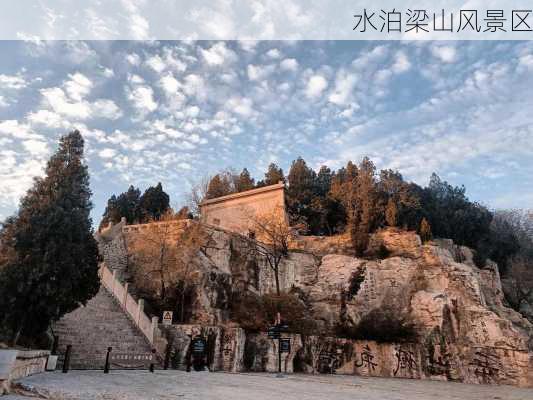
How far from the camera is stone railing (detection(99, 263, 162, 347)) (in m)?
16.0

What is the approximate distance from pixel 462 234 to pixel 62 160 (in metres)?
32.3

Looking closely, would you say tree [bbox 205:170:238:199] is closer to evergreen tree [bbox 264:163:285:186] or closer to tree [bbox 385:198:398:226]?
evergreen tree [bbox 264:163:285:186]

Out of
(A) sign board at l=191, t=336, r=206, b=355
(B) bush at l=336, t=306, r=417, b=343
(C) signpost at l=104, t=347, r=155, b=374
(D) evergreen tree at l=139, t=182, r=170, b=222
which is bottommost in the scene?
(C) signpost at l=104, t=347, r=155, b=374

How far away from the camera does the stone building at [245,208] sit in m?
32.2

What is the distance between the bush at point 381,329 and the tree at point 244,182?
21105mm

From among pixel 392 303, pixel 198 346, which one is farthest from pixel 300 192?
pixel 198 346

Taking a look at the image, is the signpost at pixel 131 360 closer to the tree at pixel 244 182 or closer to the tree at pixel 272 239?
the tree at pixel 272 239

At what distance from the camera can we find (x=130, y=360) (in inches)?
539

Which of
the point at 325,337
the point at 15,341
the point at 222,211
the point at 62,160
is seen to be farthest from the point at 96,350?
the point at 222,211

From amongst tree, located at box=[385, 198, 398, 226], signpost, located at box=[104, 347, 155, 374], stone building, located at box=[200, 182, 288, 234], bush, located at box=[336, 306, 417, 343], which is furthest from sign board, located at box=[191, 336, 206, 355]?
tree, located at box=[385, 198, 398, 226]

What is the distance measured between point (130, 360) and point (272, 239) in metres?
16.1

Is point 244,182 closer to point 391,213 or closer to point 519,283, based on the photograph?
point 391,213

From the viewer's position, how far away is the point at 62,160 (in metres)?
13.4

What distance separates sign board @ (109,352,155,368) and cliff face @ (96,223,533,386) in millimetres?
4055
